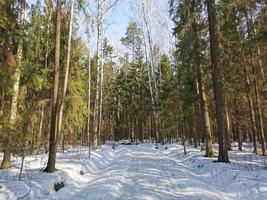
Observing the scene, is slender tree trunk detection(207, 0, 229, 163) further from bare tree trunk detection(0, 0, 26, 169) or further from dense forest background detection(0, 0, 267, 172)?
bare tree trunk detection(0, 0, 26, 169)

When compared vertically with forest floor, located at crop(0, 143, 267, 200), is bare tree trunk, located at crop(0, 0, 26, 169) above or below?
above

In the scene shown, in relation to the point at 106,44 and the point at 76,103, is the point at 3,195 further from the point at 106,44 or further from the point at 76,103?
the point at 106,44

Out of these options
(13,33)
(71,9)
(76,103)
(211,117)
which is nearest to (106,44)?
(211,117)

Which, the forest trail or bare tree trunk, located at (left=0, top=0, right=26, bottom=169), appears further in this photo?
bare tree trunk, located at (left=0, top=0, right=26, bottom=169)

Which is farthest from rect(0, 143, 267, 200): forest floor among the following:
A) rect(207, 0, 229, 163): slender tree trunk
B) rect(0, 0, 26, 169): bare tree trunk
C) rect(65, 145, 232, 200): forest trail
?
rect(207, 0, 229, 163): slender tree trunk

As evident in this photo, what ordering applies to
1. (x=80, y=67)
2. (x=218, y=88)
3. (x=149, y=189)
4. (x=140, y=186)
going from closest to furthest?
(x=149, y=189)
(x=140, y=186)
(x=218, y=88)
(x=80, y=67)

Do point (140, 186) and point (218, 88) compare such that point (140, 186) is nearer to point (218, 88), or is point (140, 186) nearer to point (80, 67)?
point (218, 88)

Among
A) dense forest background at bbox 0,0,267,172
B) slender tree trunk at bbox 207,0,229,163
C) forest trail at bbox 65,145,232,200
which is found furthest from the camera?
slender tree trunk at bbox 207,0,229,163

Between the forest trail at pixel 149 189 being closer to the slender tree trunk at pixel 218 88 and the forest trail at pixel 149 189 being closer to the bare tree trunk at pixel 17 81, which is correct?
the bare tree trunk at pixel 17 81

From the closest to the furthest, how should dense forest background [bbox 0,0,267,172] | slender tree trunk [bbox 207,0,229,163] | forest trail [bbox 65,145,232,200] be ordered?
forest trail [bbox 65,145,232,200]
dense forest background [bbox 0,0,267,172]
slender tree trunk [bbox 207,0,229,163]

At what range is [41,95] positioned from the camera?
21703mm

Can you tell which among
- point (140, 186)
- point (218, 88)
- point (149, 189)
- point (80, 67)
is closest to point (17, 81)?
point (140, 186)

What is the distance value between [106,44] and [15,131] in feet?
147

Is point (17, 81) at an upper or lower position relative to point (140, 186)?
upper
